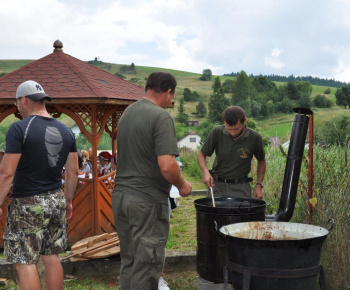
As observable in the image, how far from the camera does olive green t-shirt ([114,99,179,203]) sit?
12.2 ft

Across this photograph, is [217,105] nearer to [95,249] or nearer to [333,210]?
[95,249]

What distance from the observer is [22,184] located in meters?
3.99

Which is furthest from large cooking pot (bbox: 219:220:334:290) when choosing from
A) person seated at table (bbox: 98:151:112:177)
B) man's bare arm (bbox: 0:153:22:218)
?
person seated at table (bbox: 98:151:112:177)

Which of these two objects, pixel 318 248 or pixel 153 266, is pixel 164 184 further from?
pixel 318 248

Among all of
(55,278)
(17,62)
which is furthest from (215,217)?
(17,62)

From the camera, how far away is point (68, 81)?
7680mm

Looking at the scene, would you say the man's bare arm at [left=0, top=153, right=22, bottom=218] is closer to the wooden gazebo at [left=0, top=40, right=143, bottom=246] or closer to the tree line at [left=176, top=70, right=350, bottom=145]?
the wooden gazebo at [left=0, top=40, right=143, bottom=246]

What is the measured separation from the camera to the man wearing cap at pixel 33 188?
3.89 meters

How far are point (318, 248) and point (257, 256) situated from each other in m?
0.46

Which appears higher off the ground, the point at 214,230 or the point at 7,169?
the point at 7,169

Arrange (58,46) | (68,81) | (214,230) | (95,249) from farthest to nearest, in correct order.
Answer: (58,46) → (68,81) → (95,249) → (214,230)

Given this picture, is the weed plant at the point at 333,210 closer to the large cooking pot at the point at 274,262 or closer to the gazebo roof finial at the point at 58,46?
the large cooking pot at the point at 274,262

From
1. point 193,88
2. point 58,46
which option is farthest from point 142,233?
point 193,88

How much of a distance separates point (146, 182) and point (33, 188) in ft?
3.18
